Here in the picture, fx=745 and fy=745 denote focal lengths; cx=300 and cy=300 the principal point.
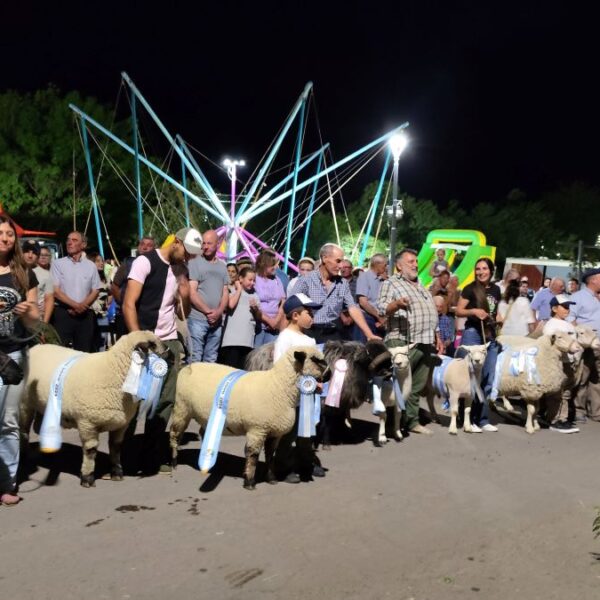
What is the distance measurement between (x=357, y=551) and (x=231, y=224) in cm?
2330

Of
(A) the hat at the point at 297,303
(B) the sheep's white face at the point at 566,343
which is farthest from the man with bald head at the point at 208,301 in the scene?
(B) the sheep's white face at the point at 566,343

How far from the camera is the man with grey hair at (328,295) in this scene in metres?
7.94

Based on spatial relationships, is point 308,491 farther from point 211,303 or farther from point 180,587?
point 211,303

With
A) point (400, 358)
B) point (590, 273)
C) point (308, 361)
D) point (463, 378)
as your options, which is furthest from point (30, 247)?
point (590, 273)

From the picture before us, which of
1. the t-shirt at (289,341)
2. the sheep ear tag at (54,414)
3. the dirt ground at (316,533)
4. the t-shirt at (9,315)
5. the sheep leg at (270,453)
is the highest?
the t-shirt at (9,315)

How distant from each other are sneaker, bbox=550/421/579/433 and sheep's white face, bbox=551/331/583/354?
1010 mm

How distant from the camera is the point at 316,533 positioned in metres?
5.15

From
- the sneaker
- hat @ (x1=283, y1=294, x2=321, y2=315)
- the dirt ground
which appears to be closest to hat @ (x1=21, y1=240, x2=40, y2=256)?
the dirt ground

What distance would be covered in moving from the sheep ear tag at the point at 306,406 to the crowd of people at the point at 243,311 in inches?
17.4

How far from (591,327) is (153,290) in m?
6.20

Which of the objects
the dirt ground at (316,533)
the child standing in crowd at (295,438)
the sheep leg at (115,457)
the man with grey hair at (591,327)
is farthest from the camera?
the man with grey hair at (591,327)

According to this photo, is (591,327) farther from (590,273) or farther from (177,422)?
(177,422)

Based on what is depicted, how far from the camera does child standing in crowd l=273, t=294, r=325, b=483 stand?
643cm

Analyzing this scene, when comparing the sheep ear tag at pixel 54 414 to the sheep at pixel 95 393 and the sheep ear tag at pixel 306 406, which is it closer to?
the sheep at pixel 95 393
